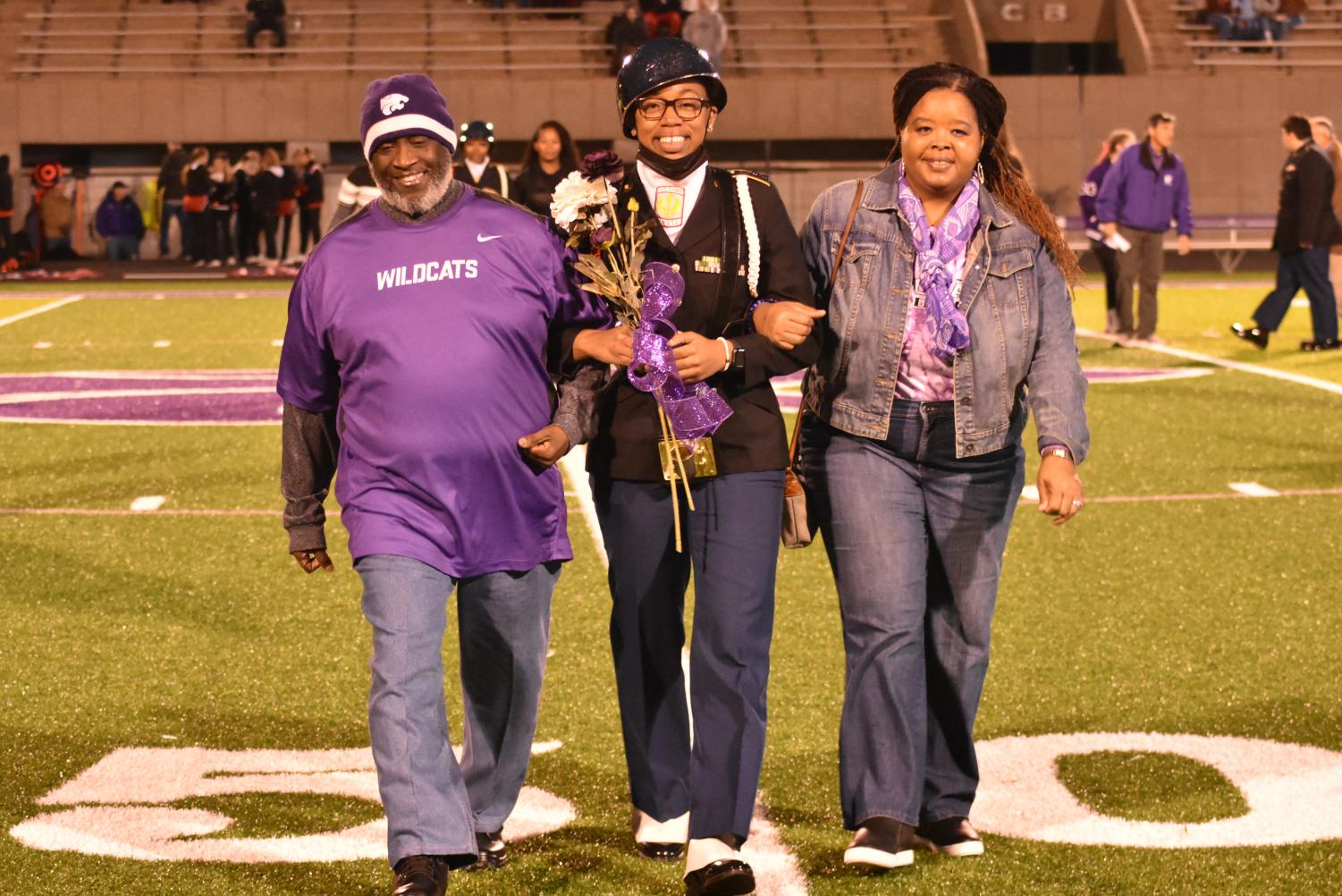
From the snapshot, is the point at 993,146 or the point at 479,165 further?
the point at 479,165

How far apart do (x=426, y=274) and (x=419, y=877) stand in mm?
1313

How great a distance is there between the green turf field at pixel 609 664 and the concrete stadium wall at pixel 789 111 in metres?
24.6

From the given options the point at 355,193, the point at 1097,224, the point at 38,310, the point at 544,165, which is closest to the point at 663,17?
the point at 38,310

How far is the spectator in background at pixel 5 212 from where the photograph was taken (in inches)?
1204

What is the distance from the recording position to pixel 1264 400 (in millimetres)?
14633

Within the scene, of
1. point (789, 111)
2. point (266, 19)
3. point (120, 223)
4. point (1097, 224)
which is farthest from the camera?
point (266, 19)

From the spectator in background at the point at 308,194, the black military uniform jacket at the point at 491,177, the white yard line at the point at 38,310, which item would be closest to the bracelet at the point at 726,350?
the black military uniform jacket at the point at 491,177

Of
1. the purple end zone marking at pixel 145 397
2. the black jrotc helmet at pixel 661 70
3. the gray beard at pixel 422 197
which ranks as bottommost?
the purple end zone marking at pixel 145 397

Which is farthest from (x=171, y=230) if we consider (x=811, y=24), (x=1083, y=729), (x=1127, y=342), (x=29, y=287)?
(x=1083, y=729)

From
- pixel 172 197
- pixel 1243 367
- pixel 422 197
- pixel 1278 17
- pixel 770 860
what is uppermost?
pixel 1278 17

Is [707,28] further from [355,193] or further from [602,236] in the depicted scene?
[602,236]

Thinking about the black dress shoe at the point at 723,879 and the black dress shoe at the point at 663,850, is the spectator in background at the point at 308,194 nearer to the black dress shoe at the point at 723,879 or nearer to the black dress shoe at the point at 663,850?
the black dress shoe at the point at 663,850

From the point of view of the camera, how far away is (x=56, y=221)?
34344 millimetres

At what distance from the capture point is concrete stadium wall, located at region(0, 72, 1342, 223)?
36688 mm
